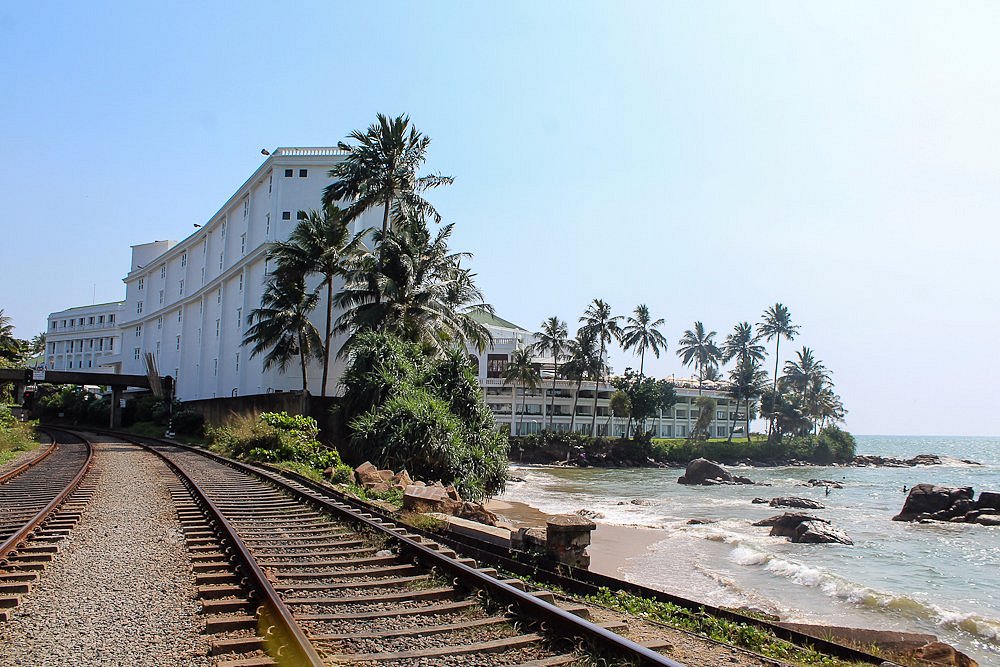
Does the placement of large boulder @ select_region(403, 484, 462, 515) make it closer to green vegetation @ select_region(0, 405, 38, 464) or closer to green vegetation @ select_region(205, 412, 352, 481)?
green vegetation @ select_region(205, 412, 352, 481)

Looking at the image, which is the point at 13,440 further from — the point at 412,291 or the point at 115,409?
the point at 115,409

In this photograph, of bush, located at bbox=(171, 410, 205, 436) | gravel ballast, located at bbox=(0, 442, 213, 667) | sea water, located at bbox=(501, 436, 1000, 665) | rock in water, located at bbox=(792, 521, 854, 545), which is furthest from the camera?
bush, located at bbox=(171, 410, 205, 436)

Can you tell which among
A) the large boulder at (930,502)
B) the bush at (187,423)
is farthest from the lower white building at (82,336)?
the large boulder at (930,502)

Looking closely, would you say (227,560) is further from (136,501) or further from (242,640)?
(136,501)

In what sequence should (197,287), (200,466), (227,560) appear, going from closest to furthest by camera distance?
1. (227,560)
2. (200,466)
3. (197,287)

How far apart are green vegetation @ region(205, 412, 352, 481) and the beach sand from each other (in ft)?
18.8

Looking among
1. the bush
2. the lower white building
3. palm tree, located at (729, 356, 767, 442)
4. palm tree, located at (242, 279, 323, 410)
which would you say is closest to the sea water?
palm tree, located at (242, 279, 323, 410)

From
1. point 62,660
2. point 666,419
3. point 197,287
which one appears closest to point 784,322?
point 666,419

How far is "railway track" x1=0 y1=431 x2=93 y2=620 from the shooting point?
716 centimetres

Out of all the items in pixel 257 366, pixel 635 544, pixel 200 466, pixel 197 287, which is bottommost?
pixel 635 544

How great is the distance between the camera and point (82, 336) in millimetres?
108000

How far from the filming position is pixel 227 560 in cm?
809

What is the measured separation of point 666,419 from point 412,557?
303 ft

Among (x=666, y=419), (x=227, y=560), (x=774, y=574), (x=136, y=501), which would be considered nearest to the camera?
(x=227, y=560)
